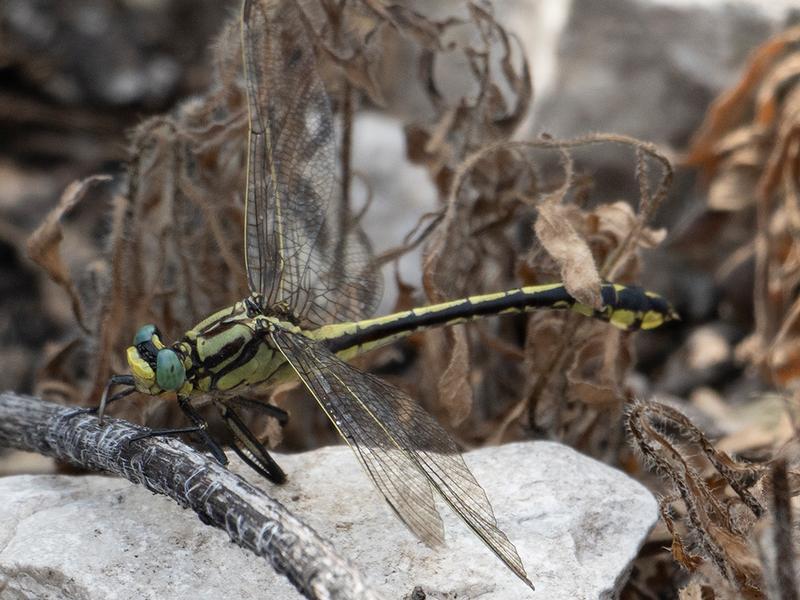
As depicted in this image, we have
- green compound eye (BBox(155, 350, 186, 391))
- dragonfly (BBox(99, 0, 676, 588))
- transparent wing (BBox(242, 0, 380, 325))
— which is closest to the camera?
dragonfly (BBox(99, 0, 676, 588))

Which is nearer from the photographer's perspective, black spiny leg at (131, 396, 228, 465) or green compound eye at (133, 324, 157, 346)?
black spiny leg at (131, 396, 228, 465)

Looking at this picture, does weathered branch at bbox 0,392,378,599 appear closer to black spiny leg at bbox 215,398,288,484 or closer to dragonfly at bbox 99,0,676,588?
dragonfly at bbox 99,0,676,588

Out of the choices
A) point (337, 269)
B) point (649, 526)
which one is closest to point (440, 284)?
point (337, 269)

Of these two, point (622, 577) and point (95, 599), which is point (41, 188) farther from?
point (622, 577)

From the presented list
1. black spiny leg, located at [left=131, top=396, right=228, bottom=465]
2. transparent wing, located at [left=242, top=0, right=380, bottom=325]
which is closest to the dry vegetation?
transparent wing, located at [left=242, top=0, right=380, bottom=325]

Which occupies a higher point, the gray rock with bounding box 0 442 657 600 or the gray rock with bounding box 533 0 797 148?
the gray rock with bounding box 533 0 797 148

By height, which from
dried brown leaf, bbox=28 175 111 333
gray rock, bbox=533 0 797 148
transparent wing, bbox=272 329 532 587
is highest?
gray rock, bbox=533 0 797 148

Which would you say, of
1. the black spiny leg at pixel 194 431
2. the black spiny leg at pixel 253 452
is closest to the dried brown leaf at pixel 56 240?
the black spiny leg at pixel 194 431

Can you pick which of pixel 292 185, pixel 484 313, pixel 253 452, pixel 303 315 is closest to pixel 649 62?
pixel 484 313
